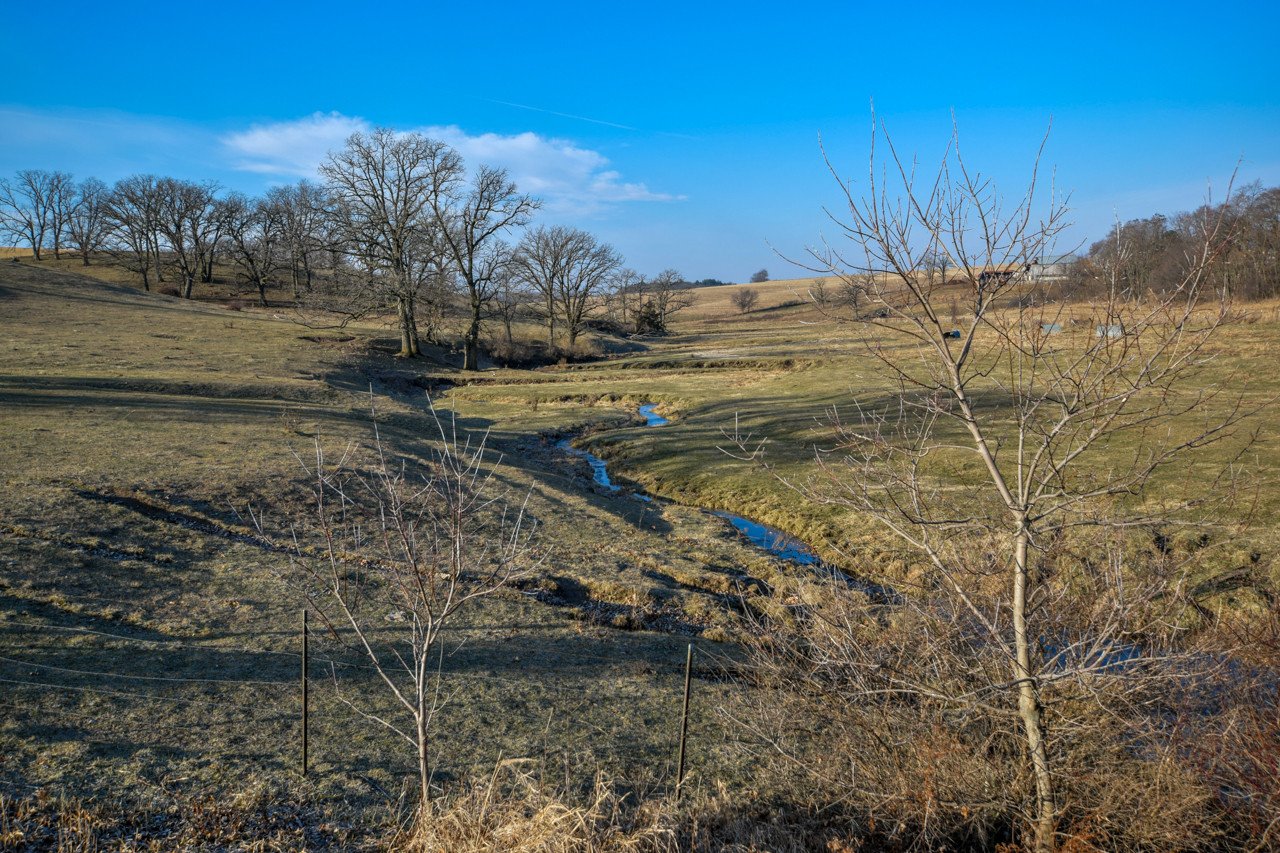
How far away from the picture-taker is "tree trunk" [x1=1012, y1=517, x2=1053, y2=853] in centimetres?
604

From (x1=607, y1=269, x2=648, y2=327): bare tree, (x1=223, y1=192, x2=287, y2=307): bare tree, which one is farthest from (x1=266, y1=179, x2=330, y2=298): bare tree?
(x1=607, y1=269, x2=648, y2=327): bare tree

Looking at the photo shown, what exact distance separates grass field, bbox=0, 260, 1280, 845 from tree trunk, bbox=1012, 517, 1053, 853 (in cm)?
179

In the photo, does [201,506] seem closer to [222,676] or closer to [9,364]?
[222,676]

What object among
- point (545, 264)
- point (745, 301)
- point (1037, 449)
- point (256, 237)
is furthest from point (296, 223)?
point (1037, 449)

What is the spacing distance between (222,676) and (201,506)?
272 inches

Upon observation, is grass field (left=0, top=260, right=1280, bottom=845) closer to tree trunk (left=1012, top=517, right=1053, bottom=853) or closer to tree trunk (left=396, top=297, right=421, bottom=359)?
tree trunk (left=1012, top=517, right=1053, bottom=853)

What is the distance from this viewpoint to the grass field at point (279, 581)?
8367mm

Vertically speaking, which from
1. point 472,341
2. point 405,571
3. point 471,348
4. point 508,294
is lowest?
point 405,571

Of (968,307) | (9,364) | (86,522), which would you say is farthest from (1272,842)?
(9,364)

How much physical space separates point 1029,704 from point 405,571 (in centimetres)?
1053

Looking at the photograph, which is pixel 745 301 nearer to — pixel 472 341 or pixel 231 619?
pixel 472 341

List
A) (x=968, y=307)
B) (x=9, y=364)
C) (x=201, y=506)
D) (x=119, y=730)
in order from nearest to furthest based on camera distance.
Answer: (x=968, y=307) < (x=119, y=730) < (x=201, y=506) < (x=9, y=364)

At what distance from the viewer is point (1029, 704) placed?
624 centimetres

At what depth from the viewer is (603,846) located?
655 cm
